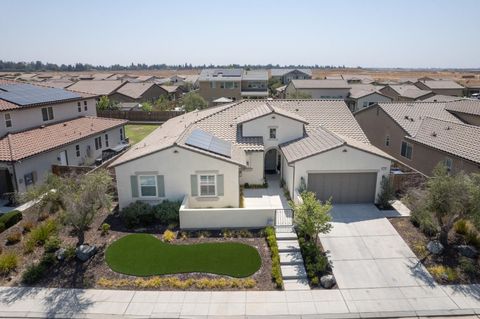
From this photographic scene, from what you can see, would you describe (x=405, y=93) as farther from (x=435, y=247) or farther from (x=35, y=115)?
(x=35, y=115)

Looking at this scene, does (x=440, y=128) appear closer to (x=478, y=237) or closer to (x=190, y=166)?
(x=478, y=237)

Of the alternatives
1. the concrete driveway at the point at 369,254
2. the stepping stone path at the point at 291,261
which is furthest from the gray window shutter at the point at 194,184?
the concrete driveway at the point at 369,254

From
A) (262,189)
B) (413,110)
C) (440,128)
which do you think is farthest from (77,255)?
(413,110)

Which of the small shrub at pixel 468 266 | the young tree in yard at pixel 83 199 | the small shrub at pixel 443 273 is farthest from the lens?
the young tree in yard at pixel 83 199

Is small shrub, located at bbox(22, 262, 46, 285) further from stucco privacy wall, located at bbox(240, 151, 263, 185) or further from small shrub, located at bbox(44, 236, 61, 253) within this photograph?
stucco privacy wall, located at bbox(240, 151, 263, 185)

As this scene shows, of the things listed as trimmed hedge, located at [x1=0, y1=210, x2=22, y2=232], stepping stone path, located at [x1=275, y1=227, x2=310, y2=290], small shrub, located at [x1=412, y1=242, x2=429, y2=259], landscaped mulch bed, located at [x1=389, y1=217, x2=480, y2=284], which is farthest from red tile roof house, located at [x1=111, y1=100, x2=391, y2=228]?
trimmed hedge, located at [x1=0, y1=210, x2=22, y2=232]

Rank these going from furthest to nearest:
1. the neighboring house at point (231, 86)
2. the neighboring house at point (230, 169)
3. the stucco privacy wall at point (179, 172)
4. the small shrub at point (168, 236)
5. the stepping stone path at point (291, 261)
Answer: the neighboring house at point (231, 86) < the neighboring house at point (230, 169) < the stucco privacy wall at point (179, 172) < the small shrub at point (168, 236) < the stepping stone path at point (291, 261)

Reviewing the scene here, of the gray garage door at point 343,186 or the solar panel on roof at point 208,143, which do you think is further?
the gray garage door at point 343,186

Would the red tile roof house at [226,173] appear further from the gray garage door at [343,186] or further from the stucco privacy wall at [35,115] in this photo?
the stucco privacy wall at [35,115]
